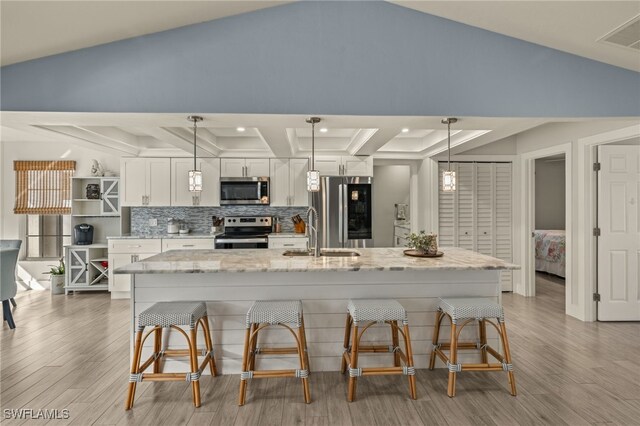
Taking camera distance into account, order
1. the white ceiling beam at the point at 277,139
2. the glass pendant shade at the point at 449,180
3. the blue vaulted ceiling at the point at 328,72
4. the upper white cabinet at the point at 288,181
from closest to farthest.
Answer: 1. the blue vaulted ceiling at the point at 328,72
2. the glass pendant shade at the point at 449,180
3. the white ceiling beam at the point at 277,139
4. the upper white cabinet at the point at 288,181

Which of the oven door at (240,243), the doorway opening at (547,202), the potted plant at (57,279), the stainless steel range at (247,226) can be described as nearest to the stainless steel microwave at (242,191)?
the stainless steel range at (247,226)

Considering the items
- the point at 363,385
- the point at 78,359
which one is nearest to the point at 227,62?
the point at 363,385

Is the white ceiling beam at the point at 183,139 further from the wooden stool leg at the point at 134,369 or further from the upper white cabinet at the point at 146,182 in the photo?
the wooden stool leg at the point at 134,369

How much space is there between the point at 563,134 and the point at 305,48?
366 cm

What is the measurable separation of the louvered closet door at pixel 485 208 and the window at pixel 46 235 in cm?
672

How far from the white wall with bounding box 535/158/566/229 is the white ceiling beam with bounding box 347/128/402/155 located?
5253 millimetres

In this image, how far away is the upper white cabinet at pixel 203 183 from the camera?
5.59 m

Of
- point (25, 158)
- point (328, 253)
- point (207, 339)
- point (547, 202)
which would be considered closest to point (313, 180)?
point (328, 253)

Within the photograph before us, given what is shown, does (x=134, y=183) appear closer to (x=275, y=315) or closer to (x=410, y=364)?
(x=275, y=315)

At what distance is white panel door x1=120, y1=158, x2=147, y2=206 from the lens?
18.2 feet

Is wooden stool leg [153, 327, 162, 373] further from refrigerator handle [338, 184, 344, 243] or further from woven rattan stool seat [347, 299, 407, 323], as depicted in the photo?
refrigerator handle [338, 184, 344, 243]

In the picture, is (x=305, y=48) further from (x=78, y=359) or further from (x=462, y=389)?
(x=78, y=359)

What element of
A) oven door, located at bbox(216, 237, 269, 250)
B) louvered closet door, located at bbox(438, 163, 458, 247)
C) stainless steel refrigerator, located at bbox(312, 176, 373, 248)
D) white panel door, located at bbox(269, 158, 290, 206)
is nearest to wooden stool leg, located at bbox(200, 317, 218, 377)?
oven door, located at bbox(216, 237, 269, 250)

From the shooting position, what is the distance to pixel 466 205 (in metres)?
5.61
